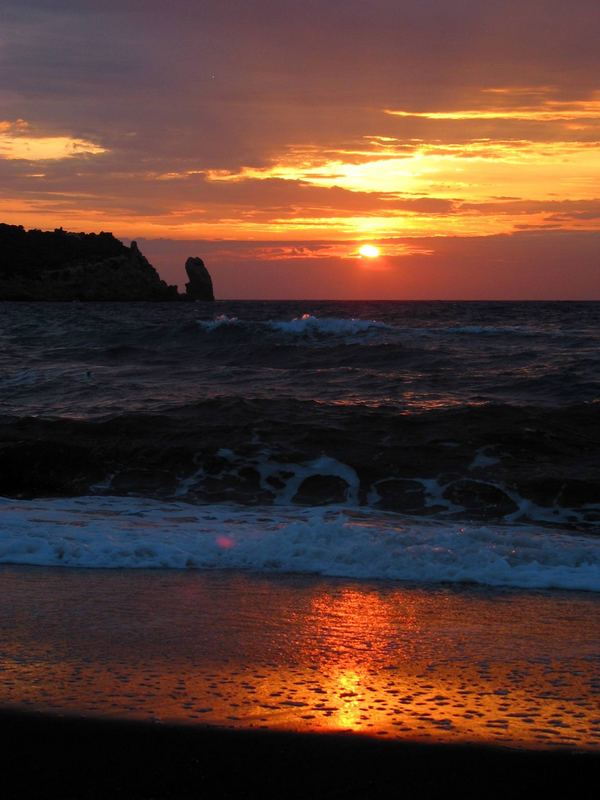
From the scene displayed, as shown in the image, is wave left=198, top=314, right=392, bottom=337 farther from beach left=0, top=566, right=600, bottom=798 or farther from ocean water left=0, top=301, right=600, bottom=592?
beach left=0, top=566, right=600, bottom=798

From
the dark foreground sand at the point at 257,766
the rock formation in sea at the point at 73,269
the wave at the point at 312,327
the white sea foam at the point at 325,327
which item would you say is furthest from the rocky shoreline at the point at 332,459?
the rock formation in sea at the point at 73,269

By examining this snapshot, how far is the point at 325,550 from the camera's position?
6.53m

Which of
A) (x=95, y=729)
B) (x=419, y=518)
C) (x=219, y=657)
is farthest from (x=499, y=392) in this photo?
(x=95, y=729)

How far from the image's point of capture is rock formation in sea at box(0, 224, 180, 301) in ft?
349

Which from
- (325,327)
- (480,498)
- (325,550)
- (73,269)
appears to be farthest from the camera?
(73,269)

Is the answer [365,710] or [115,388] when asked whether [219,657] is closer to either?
[365,710]

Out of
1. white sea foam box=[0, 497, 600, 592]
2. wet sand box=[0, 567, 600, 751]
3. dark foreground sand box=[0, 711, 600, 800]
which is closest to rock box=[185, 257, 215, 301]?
white sea foam box=[0, 497, 600, 592]

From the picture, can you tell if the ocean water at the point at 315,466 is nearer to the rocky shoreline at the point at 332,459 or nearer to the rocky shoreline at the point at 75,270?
the rocky shoreline at the point at 332,459

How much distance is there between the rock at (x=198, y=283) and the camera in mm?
126688

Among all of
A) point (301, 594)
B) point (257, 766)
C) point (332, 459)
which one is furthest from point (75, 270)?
point (257, 766)

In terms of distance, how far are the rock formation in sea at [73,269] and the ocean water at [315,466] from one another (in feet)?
293

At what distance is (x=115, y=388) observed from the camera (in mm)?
16891

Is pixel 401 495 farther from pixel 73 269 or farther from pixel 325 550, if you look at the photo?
pixel 73 269

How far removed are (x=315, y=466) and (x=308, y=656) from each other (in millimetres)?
6965
